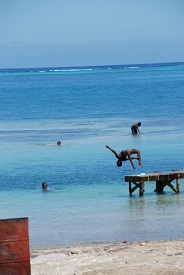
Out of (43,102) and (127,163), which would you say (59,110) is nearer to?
(43,102)

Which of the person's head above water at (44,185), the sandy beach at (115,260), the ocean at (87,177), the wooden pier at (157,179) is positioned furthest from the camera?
the person's head above water at (44,185)

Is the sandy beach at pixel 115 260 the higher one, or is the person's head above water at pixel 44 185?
the person's head above water at pixel 44 185

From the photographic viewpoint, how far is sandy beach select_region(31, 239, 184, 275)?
14.3 metres

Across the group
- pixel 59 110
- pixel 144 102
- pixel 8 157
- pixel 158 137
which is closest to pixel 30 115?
pixel 59 110

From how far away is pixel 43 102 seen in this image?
90625mm

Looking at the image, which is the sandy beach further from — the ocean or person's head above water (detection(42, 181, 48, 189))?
person's head above water (detection(42, 181, 48, 189))

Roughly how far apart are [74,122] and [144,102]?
26391mm

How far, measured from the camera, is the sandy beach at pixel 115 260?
564 inches

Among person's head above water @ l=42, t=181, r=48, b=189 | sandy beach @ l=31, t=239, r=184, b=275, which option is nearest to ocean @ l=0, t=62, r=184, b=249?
person's head above water @ l=42, t=181, r=48, b=189

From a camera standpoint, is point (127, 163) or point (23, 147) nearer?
point (127, 163)

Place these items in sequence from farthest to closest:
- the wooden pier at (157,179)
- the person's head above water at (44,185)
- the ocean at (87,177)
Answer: the person's head above water at (44,185)
the wooden pier at (157,179)
the ocean at (87,177)

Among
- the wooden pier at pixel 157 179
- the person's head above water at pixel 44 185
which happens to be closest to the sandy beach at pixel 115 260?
the wooden pier at pixel 157 179

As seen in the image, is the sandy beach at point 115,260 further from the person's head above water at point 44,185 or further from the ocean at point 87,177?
the person's head above water at point 44,185

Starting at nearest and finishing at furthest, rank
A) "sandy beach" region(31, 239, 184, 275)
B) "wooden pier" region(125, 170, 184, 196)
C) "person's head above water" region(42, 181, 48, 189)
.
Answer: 1. "sandy beach" region(31, 239, 184, 275)
2. "wooden pier" region(125, 170, 184, 196)
3. "person's head above water" region(42, 181, 48, 189)
